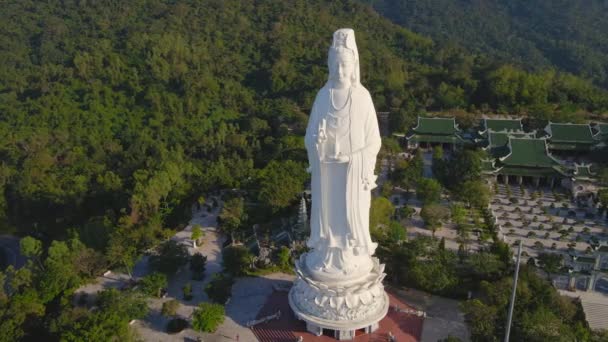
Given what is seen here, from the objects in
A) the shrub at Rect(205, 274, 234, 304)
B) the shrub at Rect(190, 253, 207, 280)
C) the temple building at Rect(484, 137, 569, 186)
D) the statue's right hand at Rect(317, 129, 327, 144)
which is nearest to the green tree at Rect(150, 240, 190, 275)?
the shrub at Rect(190, 253, 207, 280)

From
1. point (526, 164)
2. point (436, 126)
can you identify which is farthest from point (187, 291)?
point (436, 126)

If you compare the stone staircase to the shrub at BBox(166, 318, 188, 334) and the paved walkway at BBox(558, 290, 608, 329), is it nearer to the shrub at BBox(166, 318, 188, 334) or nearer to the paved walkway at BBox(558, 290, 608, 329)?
the paved walkway at BBox(558, 290, 608, 329)

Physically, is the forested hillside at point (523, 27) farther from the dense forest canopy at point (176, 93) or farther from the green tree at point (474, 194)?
the green tree at point (474, 194)

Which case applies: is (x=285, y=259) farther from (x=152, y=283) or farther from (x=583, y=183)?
(x=583, y=183)

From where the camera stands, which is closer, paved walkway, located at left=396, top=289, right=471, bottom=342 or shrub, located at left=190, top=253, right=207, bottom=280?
paved walkway, located at left=396, top=289, right=471, bottom=342

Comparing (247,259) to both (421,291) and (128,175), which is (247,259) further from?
(128,175)

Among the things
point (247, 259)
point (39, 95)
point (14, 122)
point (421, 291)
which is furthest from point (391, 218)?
point (39, 95)

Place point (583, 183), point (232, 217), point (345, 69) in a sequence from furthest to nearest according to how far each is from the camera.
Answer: point (583, 183)
point (232, 217)
point (345, 69)
